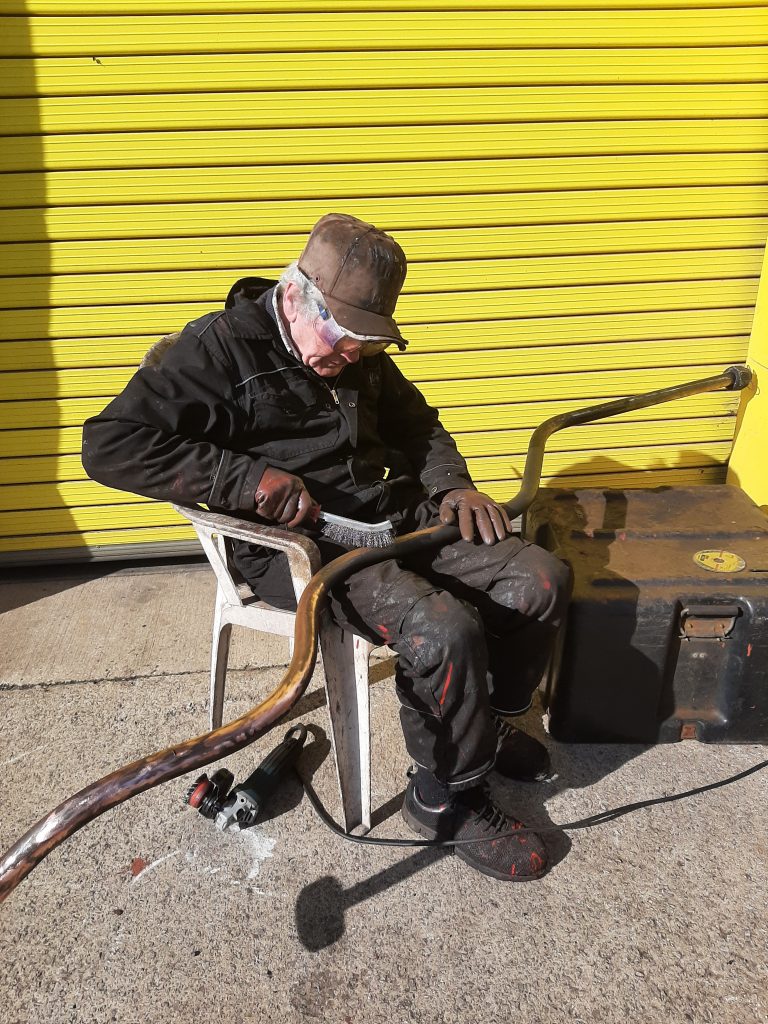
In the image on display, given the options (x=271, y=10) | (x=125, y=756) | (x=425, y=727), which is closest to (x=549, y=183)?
(x=271, y=10)

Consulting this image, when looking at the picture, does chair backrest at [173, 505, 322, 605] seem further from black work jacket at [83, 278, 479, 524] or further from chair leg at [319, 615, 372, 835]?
chair leg at [319, 615, 372, 835]

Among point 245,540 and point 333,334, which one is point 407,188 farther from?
point 245,540

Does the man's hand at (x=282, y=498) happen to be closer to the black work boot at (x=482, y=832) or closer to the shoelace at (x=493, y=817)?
the black work boot at (x=482, y=832)

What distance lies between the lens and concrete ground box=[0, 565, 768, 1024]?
179 centimetres

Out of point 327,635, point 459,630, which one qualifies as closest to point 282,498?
point 327,635

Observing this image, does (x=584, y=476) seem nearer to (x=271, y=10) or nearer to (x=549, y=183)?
(x=549, y=183)

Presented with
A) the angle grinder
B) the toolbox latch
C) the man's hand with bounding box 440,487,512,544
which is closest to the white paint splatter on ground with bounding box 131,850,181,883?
the angle grinder

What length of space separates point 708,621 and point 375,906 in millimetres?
1339

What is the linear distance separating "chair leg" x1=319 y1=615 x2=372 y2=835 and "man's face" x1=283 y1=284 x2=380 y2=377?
0.73 metres

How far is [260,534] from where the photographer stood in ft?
6.65

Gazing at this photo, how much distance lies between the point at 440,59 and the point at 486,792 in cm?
284

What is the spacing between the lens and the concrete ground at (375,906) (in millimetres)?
1793

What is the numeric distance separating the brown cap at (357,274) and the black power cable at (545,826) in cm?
143

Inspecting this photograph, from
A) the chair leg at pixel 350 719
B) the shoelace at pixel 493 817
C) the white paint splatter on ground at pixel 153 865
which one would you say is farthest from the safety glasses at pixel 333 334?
the white paint splatter on ground at pixel 153 865
